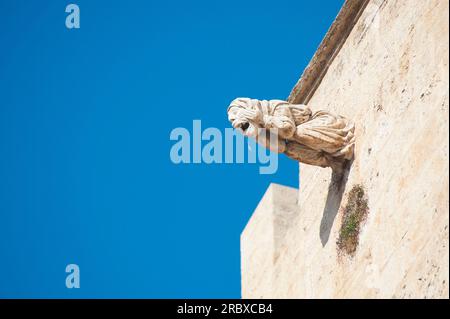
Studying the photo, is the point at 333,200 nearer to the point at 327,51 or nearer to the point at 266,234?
the point at 327,51

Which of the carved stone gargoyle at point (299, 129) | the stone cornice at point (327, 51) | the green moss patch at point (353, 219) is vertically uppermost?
the stone cornice at point (327, 51)

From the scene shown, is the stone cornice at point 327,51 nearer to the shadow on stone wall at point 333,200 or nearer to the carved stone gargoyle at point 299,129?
the carved stone gargoyle at point 299,129

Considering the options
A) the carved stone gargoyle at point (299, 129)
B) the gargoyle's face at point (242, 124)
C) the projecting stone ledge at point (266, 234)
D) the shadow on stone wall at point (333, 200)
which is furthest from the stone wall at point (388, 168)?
the projecting stone ledge at point (266, 234)

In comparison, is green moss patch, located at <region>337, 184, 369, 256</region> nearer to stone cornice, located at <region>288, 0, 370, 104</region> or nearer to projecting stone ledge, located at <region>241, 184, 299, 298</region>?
stone cornice, located at <region>288, 0, 370, 104</region>

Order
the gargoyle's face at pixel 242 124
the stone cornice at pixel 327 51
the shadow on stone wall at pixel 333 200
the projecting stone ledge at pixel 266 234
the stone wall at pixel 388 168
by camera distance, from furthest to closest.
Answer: the projecting stone ledge at pixel 266 234 < the stone cornice at pixel 327 51 < the shadow on stone wall at pixel 333 200 < the gargoyle's face at pixel 242 124 < the stone wall at pixel 388 168

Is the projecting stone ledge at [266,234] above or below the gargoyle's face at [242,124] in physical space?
below

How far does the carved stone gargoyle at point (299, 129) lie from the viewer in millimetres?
11039

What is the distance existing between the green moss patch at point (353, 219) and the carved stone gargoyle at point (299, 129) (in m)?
0.43

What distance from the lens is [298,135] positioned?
11.2 m

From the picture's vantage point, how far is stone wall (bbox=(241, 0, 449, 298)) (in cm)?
963
